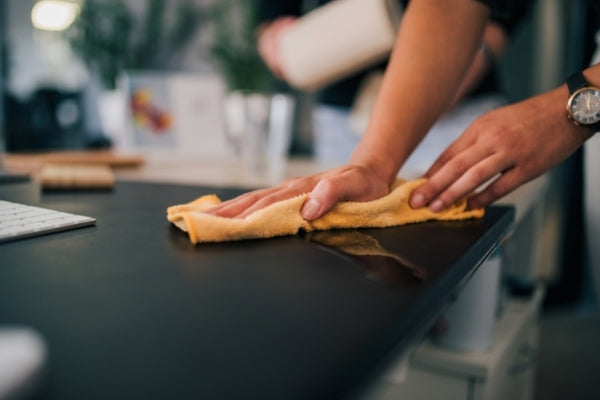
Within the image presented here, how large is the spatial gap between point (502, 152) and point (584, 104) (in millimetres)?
118

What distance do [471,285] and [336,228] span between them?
44 cm

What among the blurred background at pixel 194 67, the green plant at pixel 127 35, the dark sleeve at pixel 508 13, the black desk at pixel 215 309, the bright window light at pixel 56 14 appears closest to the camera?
the black desk at pixel 215 309

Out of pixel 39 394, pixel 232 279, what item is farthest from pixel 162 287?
pixel 39 394

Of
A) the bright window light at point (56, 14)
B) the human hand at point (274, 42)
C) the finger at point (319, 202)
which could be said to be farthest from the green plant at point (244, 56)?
the finger at point (319, 202)

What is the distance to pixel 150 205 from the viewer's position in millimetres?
651

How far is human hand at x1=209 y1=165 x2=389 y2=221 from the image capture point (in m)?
0.50

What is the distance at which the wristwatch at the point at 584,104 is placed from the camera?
62cm

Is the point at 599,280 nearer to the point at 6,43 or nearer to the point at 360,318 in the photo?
the point at 360,318

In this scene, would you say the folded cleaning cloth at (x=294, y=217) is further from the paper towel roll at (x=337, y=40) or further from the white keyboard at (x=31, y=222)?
the paper towel roll at (x=337, y=40)

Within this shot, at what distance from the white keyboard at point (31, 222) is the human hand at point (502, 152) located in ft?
1.13

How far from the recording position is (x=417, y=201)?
578 mm

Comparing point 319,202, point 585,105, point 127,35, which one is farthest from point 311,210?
point 127,35

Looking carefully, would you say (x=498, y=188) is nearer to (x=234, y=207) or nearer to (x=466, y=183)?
(x=466, y=183)

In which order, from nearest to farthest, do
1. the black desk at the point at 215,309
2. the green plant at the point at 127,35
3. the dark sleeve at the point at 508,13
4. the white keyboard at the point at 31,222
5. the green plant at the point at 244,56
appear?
the black desk at the point at 215,309, the white keyboard at the point at 31,222, the dark sleeve at the point at 508,13, the green plant at the point at 127,35, the green plant at the point at 244,56
